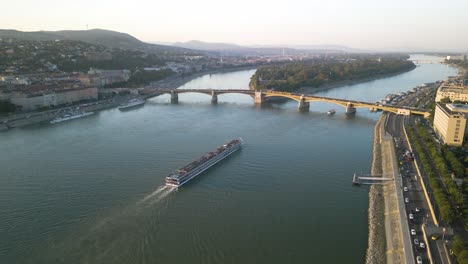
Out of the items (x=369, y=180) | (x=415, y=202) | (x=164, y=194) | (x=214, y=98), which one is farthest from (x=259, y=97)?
(x=415, y=202)

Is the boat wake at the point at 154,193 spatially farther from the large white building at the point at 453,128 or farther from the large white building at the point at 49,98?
the large white building at the point at 49,98

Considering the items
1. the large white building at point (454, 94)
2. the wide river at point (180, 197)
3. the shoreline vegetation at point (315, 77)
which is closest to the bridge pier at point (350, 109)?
the wide river at point (180, 197)

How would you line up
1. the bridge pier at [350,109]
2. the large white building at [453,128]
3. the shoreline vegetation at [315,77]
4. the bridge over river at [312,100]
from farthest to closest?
the shoreline vegetation at [315,77] < the bridge pier at [350,109] < the bridge over river at [312,100] < the large white building at [453,128]

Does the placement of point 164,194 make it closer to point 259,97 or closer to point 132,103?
point 132,103

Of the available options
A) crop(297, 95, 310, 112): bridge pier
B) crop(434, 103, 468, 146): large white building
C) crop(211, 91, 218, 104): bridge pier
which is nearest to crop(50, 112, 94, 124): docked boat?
crop(211, 91, 218, 104): bridge pier

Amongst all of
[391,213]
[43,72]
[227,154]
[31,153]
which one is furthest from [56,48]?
[391,213]
